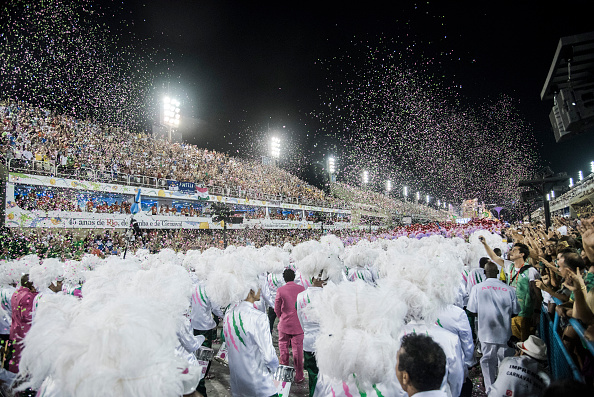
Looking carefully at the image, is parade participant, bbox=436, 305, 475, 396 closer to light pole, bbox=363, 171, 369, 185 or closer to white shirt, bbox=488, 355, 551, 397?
white shirt, bbox=488, 355, 551, 397

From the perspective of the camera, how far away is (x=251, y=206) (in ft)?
102

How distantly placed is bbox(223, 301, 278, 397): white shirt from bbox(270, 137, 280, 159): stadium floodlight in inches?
1988

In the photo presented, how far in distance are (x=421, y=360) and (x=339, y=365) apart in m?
0.47

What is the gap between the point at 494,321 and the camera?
14.3 feet

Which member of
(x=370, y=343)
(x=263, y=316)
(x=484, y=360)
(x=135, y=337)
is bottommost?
(x=484, y=360)

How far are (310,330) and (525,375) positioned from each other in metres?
2.42

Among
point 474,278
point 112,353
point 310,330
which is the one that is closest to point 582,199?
point 474,278

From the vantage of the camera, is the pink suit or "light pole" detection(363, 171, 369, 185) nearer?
the pink suit

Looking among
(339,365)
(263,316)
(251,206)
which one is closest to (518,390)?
(339,365)

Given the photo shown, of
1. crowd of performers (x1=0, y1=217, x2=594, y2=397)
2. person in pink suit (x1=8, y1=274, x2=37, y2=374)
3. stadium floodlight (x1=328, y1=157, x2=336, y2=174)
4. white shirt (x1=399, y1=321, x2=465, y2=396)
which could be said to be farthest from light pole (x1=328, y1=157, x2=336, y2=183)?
white shirt (x1=399, y1=321, x2=465, y2=396)

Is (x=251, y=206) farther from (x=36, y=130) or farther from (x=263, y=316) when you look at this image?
(x=263, y=316)

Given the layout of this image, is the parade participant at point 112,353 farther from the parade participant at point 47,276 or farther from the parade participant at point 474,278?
the parade participant at point 474,278

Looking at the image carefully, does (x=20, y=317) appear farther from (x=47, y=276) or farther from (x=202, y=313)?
(x=202, y=313)

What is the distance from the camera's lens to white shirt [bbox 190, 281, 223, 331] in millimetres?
5824
